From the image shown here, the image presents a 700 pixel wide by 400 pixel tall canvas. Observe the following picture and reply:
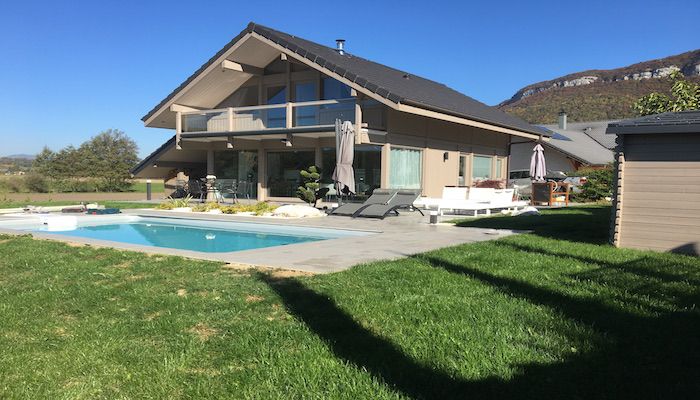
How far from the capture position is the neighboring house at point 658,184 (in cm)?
762

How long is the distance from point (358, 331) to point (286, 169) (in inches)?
669

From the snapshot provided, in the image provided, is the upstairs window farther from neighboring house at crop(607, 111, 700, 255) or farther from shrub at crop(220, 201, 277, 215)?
neighboring house at crop(607, 111, 700, 255)

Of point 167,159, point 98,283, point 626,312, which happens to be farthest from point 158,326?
point 167,159

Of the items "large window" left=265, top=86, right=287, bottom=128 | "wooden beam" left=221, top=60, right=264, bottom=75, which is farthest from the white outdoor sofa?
"wooden beam" left=221, top=60, right=264, bottom=75

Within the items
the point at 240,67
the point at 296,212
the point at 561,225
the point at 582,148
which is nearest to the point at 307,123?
the point at 240,67

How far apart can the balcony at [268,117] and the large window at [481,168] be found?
7926mm

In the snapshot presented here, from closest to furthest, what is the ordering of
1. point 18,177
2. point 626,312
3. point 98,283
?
1. point 626,312
2. point 98,283
3. point 18,177

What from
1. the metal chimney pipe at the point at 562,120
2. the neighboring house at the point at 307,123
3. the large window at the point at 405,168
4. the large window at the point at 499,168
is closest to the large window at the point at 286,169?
the neighboring house at the point at 307,123

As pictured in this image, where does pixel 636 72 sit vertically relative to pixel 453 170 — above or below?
above

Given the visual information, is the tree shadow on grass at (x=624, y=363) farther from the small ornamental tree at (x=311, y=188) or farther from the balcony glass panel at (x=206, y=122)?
the balcony glass panel at (x=206, y=122)

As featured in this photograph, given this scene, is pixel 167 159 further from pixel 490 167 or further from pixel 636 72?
pixel 636 72

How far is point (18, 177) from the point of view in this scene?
29.9m

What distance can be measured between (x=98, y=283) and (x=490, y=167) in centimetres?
2091

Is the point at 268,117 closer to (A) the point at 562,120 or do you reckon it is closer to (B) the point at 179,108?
(B) the point at 179,108
